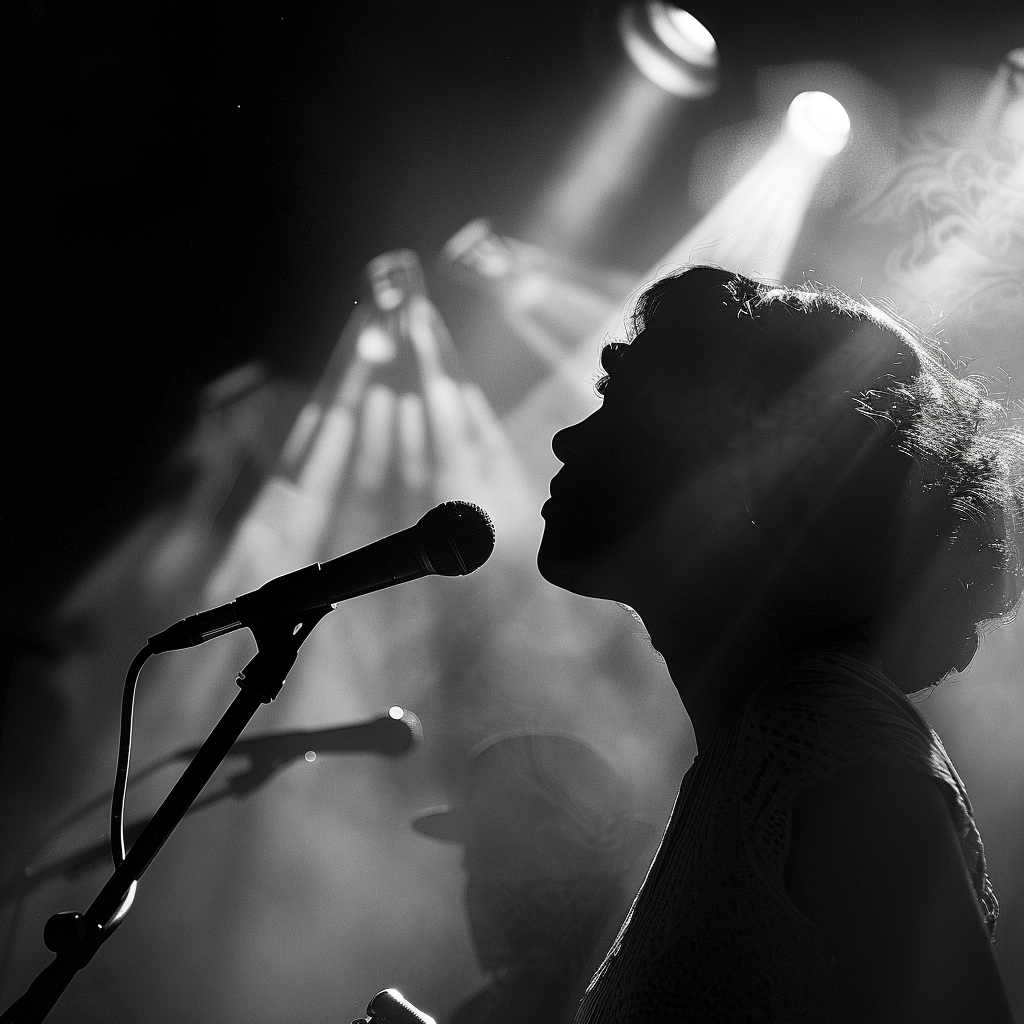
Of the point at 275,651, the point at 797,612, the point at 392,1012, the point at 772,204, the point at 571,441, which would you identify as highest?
the point at 772,204

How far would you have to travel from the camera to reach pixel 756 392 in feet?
4.24

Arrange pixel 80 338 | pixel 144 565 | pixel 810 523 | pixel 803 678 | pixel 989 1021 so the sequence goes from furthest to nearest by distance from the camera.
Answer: pixel 144 565, pixel 80 338, pixel 810 523, pixel 803 678, pixel 989 1021

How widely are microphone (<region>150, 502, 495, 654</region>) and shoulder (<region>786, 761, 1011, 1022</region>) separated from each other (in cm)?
56

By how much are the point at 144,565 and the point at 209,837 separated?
110 centimetres

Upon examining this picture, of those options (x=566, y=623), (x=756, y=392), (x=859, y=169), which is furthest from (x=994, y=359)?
(x=756, y=392)

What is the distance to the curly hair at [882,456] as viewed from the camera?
118cm

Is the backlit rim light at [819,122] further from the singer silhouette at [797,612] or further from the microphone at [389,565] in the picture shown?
the microphone at [389,565]

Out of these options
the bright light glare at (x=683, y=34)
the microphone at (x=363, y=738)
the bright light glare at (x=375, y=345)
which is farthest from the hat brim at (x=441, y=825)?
the bright light glare at (x=683, y=34)

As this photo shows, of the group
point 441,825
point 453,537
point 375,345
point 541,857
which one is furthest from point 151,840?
point 375,345

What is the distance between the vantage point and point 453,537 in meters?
1.17

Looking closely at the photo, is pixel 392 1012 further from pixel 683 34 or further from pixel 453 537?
pixel 683 34

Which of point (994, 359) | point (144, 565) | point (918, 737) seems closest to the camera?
point (918, 737)

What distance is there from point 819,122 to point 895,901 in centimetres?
288

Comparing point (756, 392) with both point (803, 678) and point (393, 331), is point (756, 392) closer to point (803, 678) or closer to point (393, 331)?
point (803, 678)
